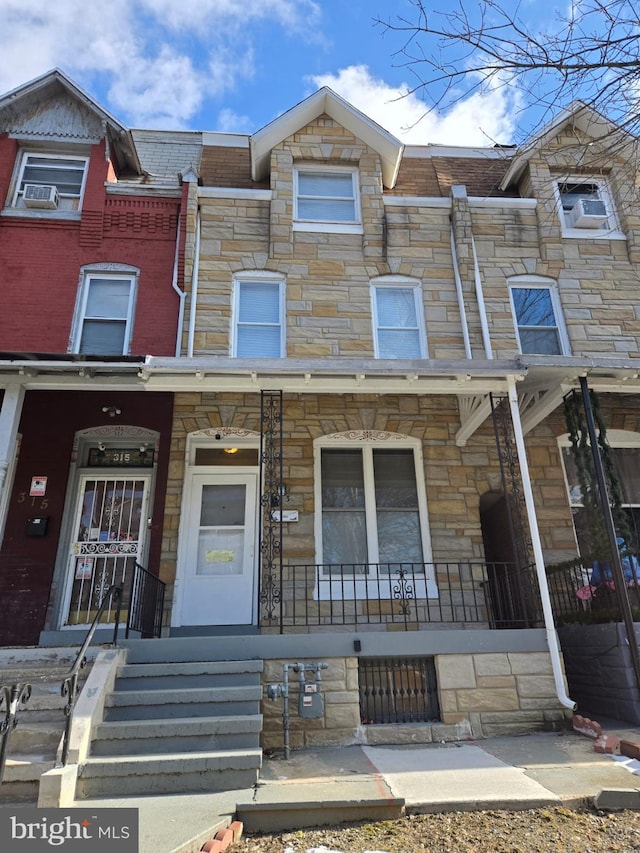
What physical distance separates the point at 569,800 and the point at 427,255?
7802 mm

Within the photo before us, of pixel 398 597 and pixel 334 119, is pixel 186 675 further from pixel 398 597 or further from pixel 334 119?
pixel 334 119

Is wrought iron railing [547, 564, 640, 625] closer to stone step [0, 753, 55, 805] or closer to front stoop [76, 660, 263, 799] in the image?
front stoop [76, 660, 263, 799]

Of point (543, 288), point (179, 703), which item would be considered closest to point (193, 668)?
point (179, 703)

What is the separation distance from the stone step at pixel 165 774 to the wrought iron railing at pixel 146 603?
201 centimetres

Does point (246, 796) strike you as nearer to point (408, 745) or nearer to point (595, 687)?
point (408, 745)

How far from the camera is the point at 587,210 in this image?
10023mm

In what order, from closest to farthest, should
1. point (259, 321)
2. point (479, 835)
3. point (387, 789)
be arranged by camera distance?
point (479, 835) < point (387, 789) < point (259, 321)

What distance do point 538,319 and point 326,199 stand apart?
411 cm

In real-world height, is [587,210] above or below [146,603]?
above

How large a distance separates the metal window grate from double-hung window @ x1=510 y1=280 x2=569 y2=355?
533 centimetres

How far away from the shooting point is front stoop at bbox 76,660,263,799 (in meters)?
4.18

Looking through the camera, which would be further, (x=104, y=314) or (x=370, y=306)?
(x=370, y=306)

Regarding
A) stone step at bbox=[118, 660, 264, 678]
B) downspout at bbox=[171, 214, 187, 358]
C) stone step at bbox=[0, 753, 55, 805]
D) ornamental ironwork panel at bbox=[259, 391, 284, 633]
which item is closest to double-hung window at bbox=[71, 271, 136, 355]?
downspout at bbox=[171, 214, 187, 358]

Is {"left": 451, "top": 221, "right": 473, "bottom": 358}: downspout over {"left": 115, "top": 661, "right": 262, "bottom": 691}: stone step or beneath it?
over
